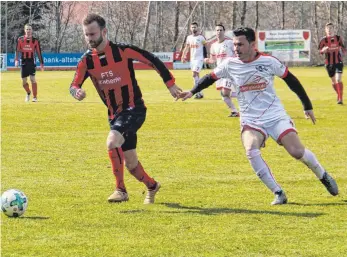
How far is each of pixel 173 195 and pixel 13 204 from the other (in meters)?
2.17

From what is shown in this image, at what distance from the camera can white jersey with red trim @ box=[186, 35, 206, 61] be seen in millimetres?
25375

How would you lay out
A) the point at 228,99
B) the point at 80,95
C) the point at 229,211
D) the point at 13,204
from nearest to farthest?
the point at 13,204, the point at 229,211, the point at 80,95, the point at 228,99

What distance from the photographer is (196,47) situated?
25.6 meters

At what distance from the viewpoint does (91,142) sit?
14.8 metres

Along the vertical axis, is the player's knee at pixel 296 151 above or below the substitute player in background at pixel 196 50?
above

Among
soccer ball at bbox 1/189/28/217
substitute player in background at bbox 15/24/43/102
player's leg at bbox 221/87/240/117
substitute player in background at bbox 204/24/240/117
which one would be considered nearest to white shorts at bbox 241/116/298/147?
soccer ball at bbox 1/189/28/217

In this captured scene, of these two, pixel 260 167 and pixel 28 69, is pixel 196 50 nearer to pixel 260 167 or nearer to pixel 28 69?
pixel 28 69

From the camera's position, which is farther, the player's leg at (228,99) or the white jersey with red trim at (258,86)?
the player's leg at (228,99)

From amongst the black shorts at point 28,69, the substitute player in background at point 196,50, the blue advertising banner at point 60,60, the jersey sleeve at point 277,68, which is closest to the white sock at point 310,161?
the jersey sleeve at point 277,68

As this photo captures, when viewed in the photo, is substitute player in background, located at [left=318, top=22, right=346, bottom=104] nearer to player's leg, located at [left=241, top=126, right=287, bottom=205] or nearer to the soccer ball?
player's leg, located at [left=241, top=126, right=287, bottom=205]

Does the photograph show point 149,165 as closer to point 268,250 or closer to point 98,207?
point 98,207

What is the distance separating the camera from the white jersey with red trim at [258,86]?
8.44 m

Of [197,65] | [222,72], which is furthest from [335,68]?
[222,72]

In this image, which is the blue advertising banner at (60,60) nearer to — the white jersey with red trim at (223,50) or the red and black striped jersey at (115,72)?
the white jersey with red trim at (223,50)
